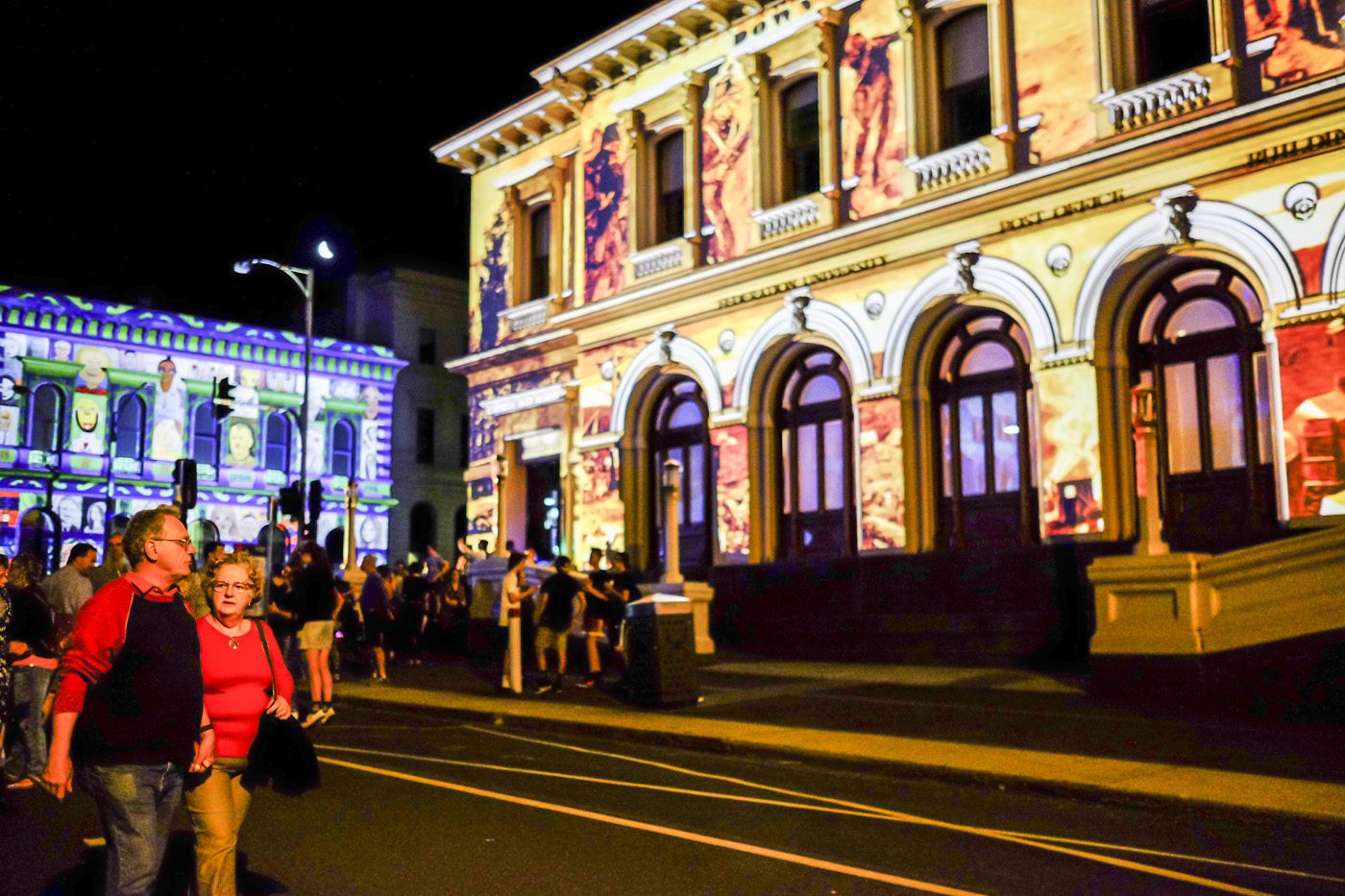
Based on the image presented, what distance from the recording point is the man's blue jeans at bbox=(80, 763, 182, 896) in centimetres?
454

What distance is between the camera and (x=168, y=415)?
3997cm

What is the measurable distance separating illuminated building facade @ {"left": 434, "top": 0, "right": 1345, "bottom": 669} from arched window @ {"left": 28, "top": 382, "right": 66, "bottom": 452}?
17852mm

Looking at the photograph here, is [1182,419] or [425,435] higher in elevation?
[425,435]

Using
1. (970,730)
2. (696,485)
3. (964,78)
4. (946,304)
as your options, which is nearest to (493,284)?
(696,485)

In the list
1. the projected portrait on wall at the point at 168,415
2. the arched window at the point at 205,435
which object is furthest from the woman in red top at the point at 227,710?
the arched window at the point at 205,435

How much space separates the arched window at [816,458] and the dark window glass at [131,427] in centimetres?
2509

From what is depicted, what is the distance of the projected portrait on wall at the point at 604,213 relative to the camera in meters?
26.0

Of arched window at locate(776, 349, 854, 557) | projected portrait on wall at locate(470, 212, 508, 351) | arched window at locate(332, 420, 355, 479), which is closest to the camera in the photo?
arched window at locate(776, 349, 854, 557)

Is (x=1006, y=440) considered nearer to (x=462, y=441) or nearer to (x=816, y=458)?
(x=816, y=458)

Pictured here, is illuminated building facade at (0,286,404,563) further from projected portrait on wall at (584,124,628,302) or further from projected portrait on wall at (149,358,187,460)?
projected portrait on wall at (584,124,628,302)

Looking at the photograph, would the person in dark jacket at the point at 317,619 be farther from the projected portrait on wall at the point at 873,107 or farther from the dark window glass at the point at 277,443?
the dark window glass at the point at 277,443

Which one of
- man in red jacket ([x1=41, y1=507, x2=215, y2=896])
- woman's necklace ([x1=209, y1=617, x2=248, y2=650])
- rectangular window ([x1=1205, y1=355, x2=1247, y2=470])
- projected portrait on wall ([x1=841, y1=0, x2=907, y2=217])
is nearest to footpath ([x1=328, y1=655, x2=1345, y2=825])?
rectangular window ([x1=1205, y1=355, x2=1247, y2=470])

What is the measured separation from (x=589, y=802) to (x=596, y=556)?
35.4 ft

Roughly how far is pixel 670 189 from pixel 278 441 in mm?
22560
